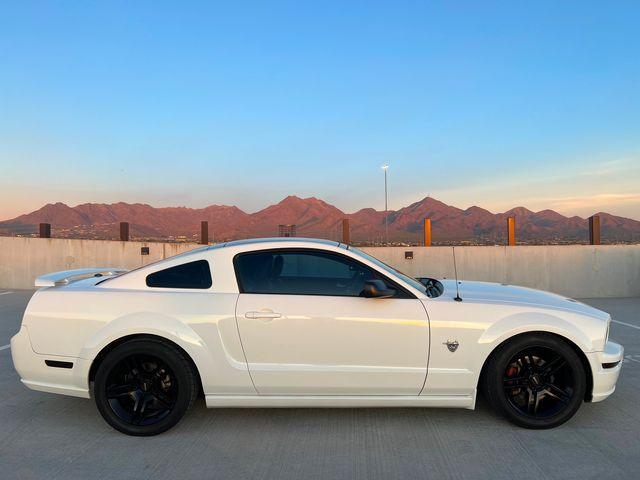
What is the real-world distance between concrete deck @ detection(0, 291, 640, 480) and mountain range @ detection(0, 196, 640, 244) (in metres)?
10.8

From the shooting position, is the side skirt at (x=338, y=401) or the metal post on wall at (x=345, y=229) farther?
the metal post on wall at (x=345, y=229)

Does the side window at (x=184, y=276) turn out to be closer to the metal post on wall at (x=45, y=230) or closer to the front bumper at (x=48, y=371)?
the front bumper at (x=48, y=371)

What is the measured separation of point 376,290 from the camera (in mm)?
3635

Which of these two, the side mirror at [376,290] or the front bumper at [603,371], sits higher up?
the side mirror at [376,290]

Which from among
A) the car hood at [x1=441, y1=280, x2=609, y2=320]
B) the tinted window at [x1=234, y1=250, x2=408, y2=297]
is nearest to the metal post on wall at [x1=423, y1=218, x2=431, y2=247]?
the car hood at [x1=441, y1=280, x2=609, y2=320]

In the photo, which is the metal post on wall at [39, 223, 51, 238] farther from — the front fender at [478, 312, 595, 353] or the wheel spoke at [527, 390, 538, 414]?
the wheel spoke at [527, 390, 538, 414]

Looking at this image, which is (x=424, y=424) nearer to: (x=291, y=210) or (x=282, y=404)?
(x=282, y=404)

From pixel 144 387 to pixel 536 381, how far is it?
296cm

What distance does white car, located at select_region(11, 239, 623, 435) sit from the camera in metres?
3.66

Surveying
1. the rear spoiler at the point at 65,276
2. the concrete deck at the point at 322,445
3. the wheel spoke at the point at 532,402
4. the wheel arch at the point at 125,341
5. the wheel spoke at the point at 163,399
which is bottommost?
the concrete deck at the point at 322,445

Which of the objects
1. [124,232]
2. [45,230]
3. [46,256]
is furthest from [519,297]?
[45,230]

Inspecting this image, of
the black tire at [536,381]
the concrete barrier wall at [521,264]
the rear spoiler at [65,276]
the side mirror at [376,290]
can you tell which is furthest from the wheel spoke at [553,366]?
the concrete barrier wall at [521,264]

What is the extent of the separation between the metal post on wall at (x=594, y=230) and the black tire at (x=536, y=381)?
1180 cm

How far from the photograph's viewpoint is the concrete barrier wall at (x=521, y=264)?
13367 mm
